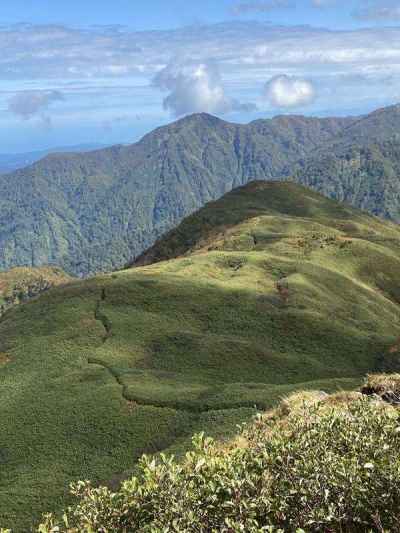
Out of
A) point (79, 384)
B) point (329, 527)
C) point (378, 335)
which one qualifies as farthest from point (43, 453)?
point (378, 335)

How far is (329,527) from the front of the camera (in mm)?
13062

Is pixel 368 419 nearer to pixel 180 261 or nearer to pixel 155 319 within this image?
pixel 155 319

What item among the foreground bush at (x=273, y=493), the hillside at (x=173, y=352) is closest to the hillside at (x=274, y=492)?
the foreground bush at (x=273, y=493)

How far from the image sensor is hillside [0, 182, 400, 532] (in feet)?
164

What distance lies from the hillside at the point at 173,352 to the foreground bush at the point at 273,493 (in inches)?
1197

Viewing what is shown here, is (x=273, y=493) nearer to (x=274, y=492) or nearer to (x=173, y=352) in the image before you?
(x=274, y=492)

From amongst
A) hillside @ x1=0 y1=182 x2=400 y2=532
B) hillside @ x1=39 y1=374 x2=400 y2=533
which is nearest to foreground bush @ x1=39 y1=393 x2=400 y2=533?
hillside @ x1=39 y1=374 x2=400 y2=533

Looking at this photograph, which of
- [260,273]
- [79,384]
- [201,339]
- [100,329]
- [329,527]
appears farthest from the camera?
[260,273]

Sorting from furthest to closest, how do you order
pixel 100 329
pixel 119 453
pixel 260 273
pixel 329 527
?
pixel 260 273
pixel 100 329
pixel 119 453
pixel 329 527

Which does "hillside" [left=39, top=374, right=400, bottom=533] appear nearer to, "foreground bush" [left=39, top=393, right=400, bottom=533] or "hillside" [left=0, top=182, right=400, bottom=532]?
"foreground bush" [left=39, top=393, right=400, bottom=533]

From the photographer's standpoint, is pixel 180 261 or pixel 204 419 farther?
pixel 180 261

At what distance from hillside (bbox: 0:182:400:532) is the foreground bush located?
99.7 feet

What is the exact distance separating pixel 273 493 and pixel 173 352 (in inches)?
2465

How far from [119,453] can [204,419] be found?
28.0ft
